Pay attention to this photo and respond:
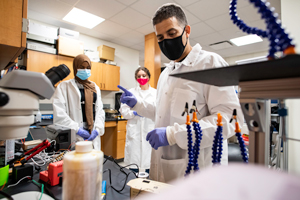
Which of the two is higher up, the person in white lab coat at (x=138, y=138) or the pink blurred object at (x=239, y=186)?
the pink blurred object at (x=239, y=186)

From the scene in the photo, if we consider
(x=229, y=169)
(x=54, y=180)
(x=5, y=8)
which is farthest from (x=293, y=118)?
(x=5, y=8)

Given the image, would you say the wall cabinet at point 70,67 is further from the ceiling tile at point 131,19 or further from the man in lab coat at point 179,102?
the man in lab coat at point 179,102

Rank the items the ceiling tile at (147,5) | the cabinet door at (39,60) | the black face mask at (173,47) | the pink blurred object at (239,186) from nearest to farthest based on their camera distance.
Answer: the pink blurred object at (239,186) → the black face mask at (173,47) → the ceiling tile at (147,5) → the cabinet door at (39,60)

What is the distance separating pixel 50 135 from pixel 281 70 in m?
1.42

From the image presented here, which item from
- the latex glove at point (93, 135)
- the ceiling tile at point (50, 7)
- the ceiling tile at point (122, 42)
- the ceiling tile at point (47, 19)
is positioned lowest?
the latex glove at point (93, 135)

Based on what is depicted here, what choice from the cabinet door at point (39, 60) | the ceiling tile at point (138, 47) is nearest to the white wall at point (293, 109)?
the ceiling tile at point (138, 47)

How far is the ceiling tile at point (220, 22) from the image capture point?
2.94 metres

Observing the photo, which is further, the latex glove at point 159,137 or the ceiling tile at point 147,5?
the ceiling tile at point 147,5

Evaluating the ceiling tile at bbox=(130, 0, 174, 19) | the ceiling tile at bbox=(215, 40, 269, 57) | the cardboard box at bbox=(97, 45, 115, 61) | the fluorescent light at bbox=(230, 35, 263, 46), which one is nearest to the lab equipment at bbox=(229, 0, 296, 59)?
the ceiling tile at bbox=(130, 0, 174, 19)

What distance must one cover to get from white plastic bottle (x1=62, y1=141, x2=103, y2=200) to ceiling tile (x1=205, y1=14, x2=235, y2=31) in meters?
3.33

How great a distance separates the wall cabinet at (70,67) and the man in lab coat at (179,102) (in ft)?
8.85

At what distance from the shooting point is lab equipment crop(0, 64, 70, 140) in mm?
439

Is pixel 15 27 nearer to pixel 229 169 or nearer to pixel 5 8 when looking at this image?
pixel 5 8

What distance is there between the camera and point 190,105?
3.09ft
